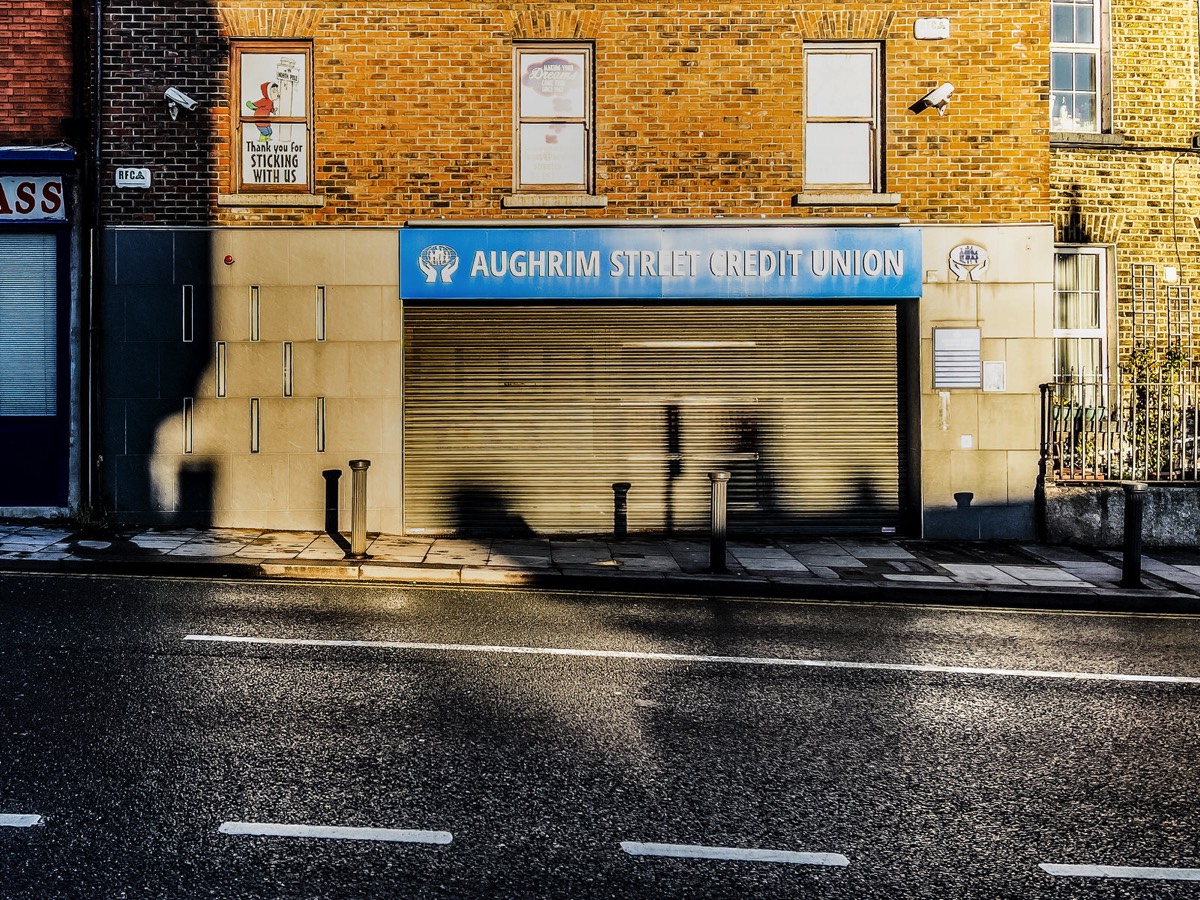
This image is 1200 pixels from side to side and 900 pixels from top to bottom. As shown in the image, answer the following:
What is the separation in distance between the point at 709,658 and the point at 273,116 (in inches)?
374

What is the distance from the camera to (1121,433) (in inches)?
507

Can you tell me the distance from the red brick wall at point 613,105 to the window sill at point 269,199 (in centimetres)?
10

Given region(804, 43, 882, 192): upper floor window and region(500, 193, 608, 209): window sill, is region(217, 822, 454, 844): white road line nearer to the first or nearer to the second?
region(500, 193, 608, 209): window sill

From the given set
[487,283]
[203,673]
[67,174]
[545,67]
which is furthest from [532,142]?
[203,673]

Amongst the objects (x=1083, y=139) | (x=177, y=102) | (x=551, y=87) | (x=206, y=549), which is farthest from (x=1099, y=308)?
(x=177, y=102)

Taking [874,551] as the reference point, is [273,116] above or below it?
above

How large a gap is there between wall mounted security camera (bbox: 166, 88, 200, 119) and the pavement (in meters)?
5.21

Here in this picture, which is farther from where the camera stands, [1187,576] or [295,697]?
[1187,576]

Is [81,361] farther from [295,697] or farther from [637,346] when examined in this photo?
[295,697]

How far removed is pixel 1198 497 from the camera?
12.9 meters

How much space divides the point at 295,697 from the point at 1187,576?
9.39 metres

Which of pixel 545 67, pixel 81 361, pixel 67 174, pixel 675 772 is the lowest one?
pixel 675 772

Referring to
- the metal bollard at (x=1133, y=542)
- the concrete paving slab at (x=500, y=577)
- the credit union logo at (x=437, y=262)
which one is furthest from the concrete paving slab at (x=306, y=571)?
the metal bollard at (x=1133, y=542)

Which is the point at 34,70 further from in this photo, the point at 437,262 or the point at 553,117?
the point at 553,117
